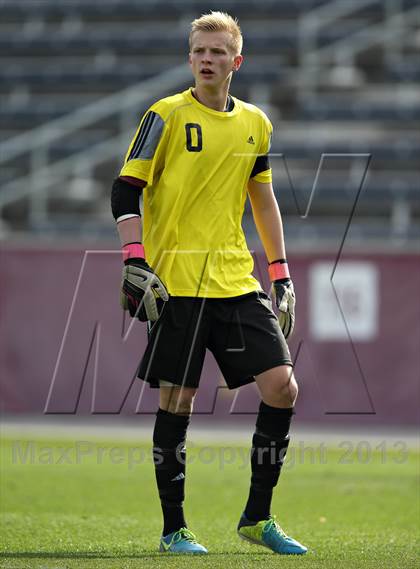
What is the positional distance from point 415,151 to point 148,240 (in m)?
11.4

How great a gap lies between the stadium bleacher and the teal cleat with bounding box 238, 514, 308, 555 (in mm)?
9956

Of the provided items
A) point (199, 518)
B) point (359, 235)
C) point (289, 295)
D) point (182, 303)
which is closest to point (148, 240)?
point (182, 303)

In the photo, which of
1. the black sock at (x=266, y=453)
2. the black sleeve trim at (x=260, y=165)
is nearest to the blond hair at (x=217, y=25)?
the black sleeve trim at (x=260, y=165)

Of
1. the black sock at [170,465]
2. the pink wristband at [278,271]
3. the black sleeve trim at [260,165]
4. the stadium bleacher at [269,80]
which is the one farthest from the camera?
the stadium bleacher at [269,80]

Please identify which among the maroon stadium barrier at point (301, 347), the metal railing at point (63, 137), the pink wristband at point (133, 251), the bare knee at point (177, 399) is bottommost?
the maroon stadium barrier at point (301, 347)

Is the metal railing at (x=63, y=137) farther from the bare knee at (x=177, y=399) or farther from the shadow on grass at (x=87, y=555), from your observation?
the shadow on grass at (x=87, y=555)

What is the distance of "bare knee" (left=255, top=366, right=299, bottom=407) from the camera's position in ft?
15.5

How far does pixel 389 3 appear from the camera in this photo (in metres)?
17.9

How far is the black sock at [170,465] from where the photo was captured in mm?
4836

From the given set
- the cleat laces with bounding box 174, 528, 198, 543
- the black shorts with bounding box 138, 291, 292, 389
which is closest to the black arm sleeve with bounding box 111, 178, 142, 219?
the black shorts with bounding box 138, 291, 292, 389

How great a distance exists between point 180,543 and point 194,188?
4.63 ft

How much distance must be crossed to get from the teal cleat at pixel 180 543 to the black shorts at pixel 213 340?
1.99 ft

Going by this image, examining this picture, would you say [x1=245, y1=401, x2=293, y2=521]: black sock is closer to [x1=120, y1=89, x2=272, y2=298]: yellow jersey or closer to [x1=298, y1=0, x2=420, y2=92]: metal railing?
[x1=120, y1=89, x2=272, y2=298]: yellow jersey

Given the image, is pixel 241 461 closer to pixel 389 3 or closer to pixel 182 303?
pixel 182 303
